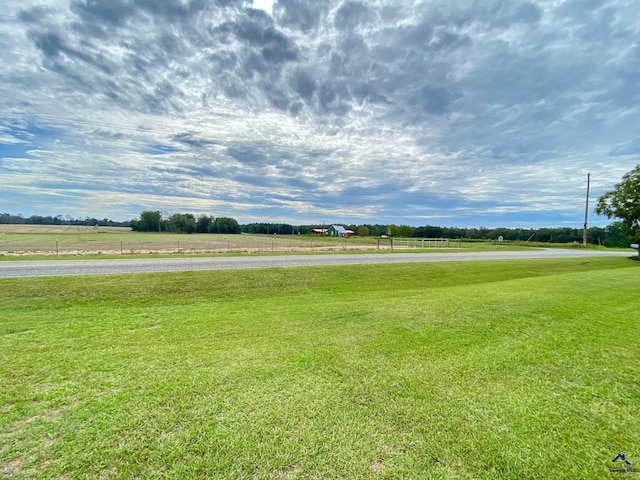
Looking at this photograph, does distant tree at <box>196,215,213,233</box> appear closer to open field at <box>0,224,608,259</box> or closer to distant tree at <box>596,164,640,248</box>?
open field at <box>0,224,608,259</box>

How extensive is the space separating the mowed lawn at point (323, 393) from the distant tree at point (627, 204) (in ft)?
85.9

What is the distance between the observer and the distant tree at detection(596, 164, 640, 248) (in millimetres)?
23328

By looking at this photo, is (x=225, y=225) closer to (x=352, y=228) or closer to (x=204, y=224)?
(x=204, y=224)

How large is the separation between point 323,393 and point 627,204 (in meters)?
34.2

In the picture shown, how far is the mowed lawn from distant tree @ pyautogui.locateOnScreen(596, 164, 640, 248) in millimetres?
26170

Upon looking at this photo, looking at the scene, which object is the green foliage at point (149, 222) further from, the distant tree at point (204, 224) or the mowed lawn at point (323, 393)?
the mowed lawn at point (323, 393)

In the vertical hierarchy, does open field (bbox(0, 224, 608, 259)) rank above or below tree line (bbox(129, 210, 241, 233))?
below

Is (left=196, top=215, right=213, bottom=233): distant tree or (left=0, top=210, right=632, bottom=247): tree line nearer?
(left=0, top=210, right=632, bottom=247): tree line

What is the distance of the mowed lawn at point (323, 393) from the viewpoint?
211 centimetres

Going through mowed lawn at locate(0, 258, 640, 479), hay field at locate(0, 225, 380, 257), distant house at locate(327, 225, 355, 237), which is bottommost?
hay field at locate(0, 225, 380, 257)

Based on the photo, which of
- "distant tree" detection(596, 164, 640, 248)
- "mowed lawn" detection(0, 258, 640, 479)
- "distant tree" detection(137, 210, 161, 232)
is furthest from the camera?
"distant tree" detection(137, 210, 161, 232)

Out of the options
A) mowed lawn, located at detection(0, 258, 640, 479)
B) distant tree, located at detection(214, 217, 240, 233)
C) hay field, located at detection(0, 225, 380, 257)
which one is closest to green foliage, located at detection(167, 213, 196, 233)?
distant tree, located at detection(214, 217, 240, 233)

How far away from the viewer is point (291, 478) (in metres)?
1.95

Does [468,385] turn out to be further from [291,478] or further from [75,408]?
[75,408]
